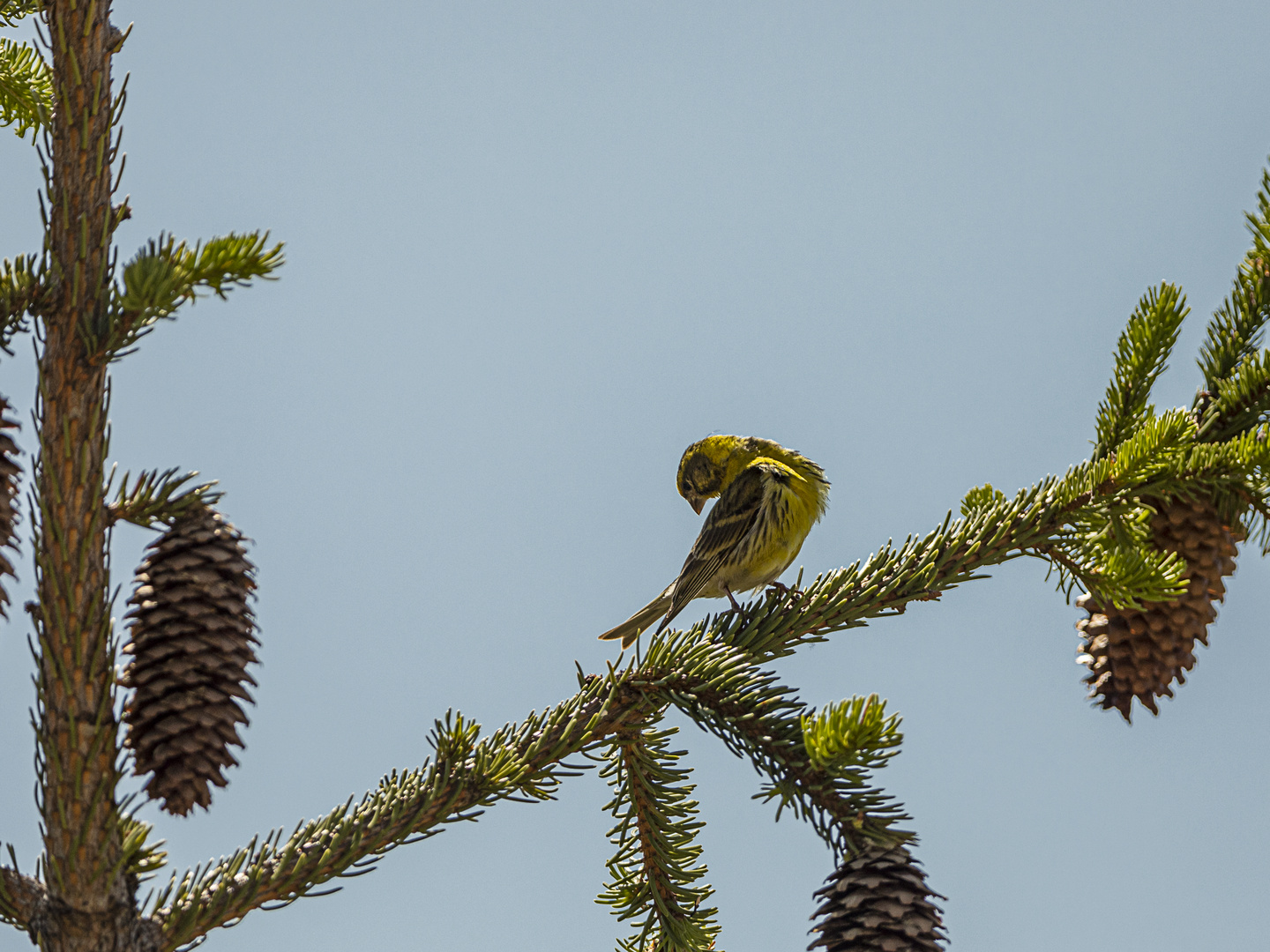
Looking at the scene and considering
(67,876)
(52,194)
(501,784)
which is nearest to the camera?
(67,876)

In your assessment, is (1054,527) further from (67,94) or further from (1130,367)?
(67,94)

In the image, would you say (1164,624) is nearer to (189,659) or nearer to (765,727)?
(765,727)

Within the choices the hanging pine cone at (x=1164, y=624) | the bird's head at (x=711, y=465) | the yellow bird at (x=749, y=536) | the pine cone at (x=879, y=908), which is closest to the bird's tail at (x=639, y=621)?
the yellow bird at (x=749, y=536)

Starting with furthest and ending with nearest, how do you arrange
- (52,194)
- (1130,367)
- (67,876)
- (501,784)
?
(1130,367) < (501,784) < (52,194) < (67,876)

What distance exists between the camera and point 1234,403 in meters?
2.67

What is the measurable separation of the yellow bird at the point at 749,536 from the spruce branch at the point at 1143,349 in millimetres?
1932

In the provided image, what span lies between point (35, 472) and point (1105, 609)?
2300 millimetres

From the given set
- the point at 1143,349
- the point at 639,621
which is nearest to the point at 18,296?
the point at 1143,349

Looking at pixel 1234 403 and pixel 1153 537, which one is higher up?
pixel 1234 403

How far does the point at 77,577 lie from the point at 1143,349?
7.57 feet

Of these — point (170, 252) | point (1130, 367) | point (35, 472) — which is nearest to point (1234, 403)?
point (1130, 367)

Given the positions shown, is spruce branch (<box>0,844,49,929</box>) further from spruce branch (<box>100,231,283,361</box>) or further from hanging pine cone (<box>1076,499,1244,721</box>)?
hanging pine cone (<box>1076,499,1244,721</box>)

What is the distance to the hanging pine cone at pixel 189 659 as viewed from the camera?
187cm

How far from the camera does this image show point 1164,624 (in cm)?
262
